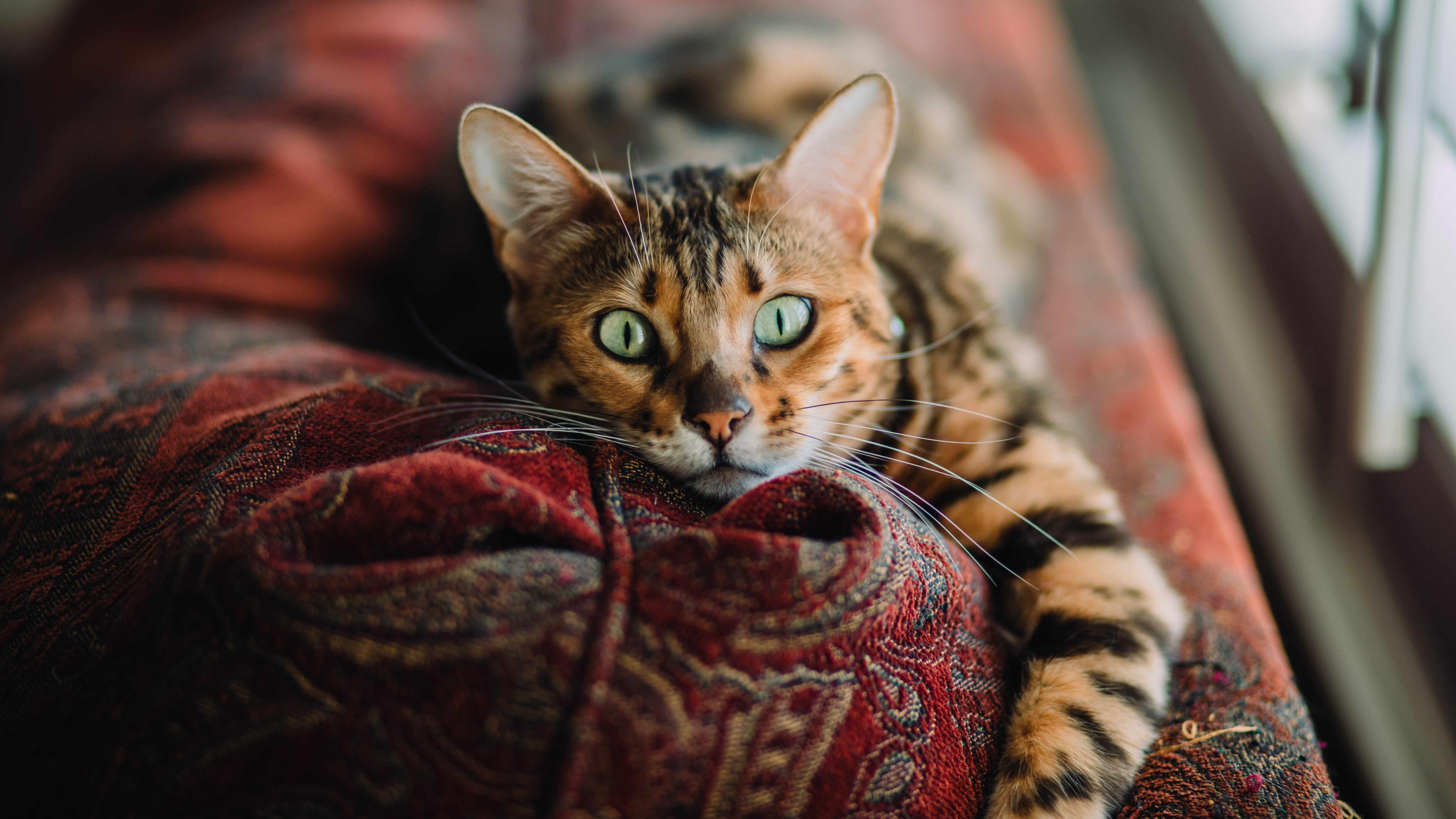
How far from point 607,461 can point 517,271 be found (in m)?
0.35

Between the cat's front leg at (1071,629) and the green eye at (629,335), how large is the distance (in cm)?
41

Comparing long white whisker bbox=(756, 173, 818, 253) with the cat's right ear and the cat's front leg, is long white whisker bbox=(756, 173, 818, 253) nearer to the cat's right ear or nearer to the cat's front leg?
the cat's right ear

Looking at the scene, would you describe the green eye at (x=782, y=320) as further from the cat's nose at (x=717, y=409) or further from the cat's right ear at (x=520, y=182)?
the cat's right ear at (x=520, y=182)

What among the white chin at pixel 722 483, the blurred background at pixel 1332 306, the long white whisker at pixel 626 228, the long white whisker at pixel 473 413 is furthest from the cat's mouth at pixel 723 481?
the blurred background at pixel 1332 306

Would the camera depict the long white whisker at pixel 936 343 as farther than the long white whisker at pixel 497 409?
Yes

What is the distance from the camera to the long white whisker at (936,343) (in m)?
1.01

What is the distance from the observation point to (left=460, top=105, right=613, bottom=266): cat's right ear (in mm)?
913

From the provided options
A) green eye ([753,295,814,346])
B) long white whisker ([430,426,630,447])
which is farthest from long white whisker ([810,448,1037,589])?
long white whisker ([430,426,630,447])

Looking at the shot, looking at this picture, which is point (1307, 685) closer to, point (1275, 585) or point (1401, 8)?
point (1275, 585)

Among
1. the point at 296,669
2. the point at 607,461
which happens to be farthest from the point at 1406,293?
the point at 296,669

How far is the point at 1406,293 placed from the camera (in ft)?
3.39

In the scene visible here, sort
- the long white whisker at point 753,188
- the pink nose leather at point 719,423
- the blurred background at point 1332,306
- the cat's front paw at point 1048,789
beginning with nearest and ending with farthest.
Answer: the cat's front paw at point 1048,789 → the pink nose leather at point 719,423 → the long white whisker at point 753,188 → the blurred background at point 1332,306

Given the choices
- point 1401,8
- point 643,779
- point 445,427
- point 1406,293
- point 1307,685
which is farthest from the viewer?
point 1307,685

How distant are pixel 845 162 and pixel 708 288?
23cm
